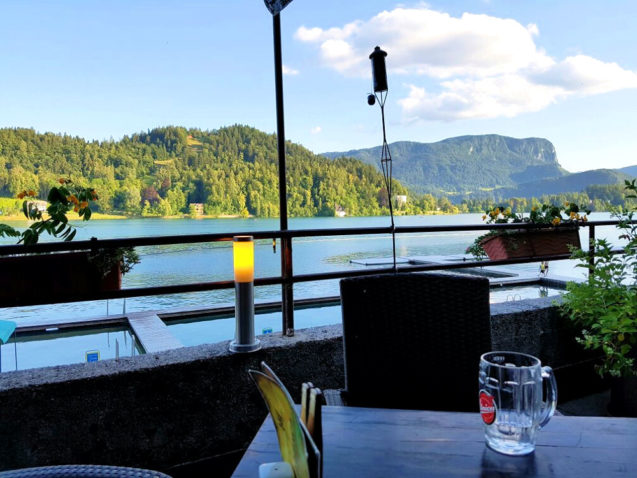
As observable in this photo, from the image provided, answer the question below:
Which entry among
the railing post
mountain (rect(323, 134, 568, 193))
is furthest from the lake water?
mountain (rect(323, 134, 568, 193))

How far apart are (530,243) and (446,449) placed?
2.35 metres

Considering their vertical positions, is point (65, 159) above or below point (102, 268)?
above

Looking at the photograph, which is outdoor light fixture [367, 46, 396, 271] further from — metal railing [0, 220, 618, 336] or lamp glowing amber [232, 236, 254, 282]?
lamp glowing amber [232, 236, 254, 282]

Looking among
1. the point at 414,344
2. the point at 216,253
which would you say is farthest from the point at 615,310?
the point at 216,253

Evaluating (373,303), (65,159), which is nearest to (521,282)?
(65,159)

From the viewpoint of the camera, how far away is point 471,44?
10.2 meters

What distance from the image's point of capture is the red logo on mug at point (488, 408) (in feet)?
2.75

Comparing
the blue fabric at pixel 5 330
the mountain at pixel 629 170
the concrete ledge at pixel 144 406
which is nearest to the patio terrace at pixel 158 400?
the concrete ledge at pixel 144 406

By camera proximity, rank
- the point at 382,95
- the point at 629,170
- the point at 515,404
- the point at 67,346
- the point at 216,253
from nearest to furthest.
Result: 1. the point at 515,404
2. the point at 382,95
3. the point at 67,346
4. the point at 629,170
5. the point at 216,253

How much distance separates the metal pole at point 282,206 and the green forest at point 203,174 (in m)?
1.26

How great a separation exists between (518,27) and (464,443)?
13.3 meters

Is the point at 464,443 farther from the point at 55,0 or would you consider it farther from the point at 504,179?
Result: the point at 55,0

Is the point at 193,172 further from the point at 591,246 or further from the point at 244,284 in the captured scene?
the point at 591,246

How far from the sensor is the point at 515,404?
2.71 ft
